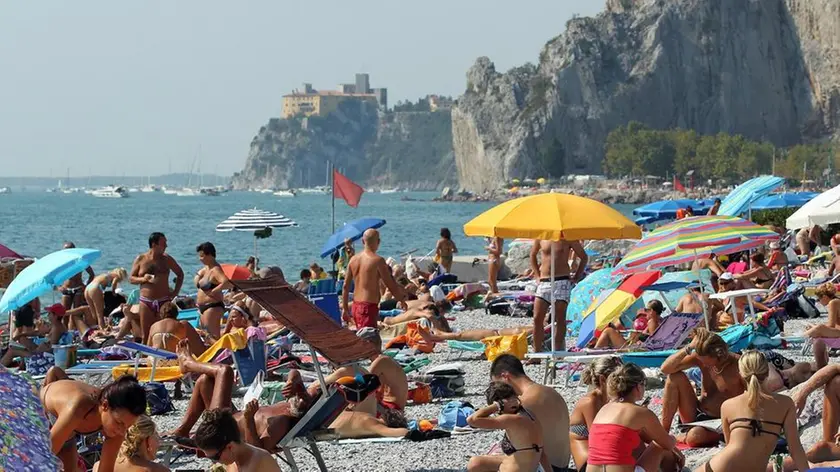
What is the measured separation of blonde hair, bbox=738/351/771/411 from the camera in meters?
6.17

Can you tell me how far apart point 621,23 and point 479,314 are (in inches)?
5523

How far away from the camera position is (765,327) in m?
11.9

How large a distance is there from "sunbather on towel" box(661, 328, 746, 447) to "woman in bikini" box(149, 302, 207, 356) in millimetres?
4760

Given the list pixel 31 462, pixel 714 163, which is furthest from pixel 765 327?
pixel 714 163

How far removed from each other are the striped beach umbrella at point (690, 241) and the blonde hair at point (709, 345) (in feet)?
11.6

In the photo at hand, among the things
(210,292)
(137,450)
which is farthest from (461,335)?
(137,450)

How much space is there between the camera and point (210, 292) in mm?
13023

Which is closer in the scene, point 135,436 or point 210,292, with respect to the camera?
point 135,436

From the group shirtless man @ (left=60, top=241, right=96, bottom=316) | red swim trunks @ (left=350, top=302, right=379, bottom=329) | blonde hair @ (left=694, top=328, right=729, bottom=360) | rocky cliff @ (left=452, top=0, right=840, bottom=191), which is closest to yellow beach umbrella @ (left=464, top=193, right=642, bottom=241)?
red swim trunks @ (left=350, top=302, right=379, bottom=329)

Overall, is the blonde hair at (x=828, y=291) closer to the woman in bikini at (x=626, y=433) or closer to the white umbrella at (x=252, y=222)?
the woman in bikini at (x=626, y=433)

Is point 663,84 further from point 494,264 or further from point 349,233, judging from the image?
point 494,264

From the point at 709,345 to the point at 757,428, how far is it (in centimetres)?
111

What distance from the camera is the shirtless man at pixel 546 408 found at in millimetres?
6523

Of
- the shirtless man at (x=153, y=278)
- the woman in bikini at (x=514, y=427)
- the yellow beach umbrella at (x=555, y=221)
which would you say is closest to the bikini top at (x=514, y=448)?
the woman in bikini at (x=514, y=427)
